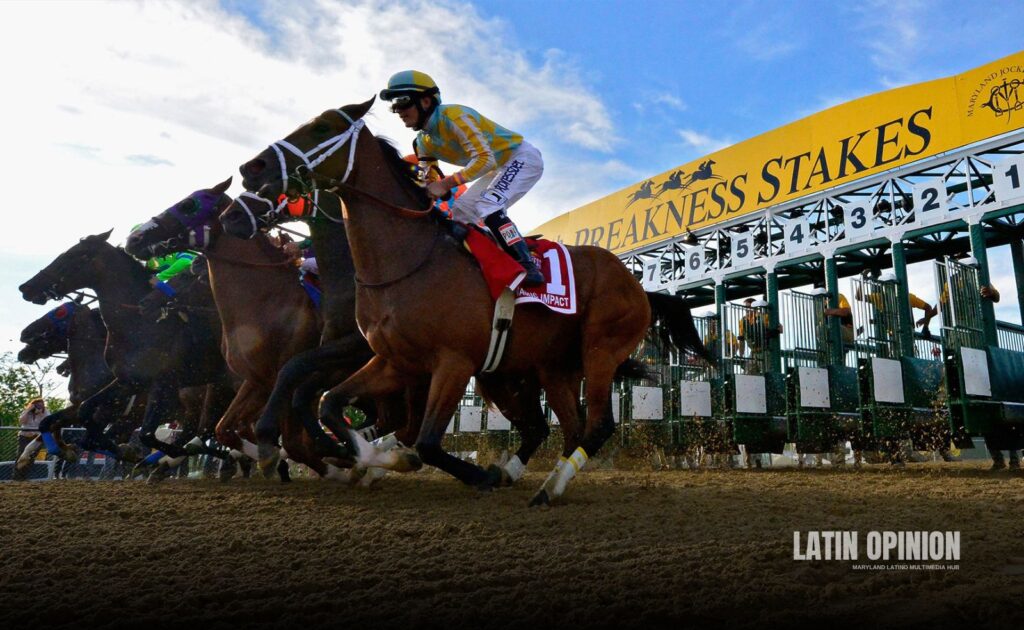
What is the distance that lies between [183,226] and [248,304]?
1028 mm

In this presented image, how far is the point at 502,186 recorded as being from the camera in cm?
459

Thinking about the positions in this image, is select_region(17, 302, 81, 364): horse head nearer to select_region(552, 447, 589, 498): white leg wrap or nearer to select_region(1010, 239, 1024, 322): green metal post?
select_region(552, 447, 589, 498): white leg wrap

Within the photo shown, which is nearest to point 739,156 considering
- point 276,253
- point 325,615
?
point 276,253

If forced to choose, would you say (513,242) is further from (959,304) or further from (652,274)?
(652,274)

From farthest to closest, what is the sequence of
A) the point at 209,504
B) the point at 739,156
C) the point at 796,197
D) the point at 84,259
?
the point at 739,156 → the point at 796,197 → the point at 84,259 → the point at 209,504

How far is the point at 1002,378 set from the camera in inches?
302

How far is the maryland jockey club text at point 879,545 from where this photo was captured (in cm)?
251

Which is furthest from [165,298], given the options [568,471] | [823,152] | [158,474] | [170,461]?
[823,152]

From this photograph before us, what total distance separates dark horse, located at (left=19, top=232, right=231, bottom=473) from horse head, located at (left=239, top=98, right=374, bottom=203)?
10.9 feet

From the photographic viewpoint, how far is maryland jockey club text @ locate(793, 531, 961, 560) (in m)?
2.51

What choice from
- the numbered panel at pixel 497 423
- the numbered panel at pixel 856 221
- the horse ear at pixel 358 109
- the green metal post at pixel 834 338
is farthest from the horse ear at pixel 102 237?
the numbered panel at pixel 856 221

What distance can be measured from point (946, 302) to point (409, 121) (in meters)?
6.17

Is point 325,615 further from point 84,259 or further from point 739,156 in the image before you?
point 739,156

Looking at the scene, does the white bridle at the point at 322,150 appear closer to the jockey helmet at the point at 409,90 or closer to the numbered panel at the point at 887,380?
the jockey helmet at the point at 409,90
